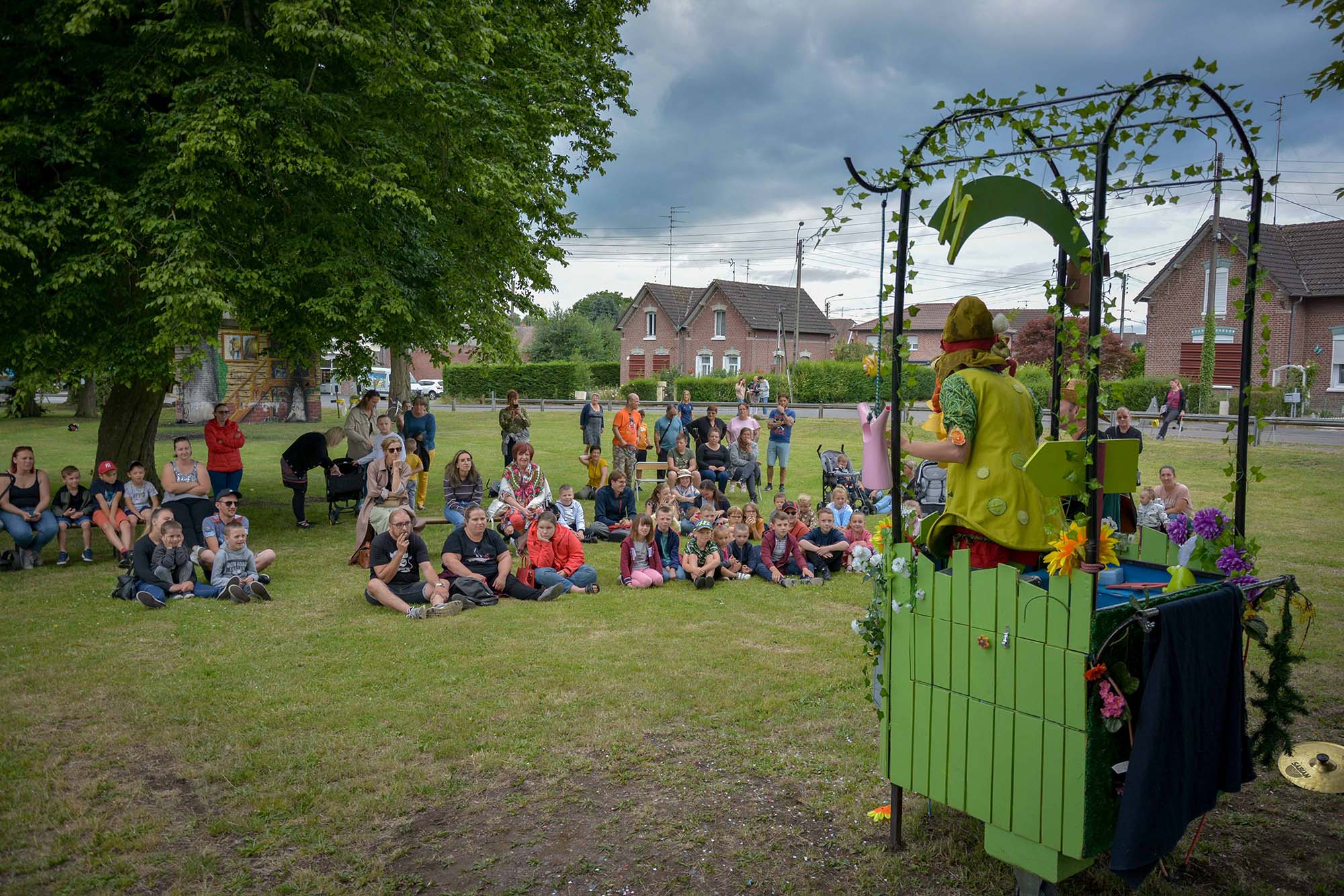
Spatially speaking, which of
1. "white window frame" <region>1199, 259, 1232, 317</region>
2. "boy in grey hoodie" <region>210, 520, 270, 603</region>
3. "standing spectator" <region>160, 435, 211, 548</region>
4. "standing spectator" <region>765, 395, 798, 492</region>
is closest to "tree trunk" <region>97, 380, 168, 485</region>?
"standing spectator" <region>160, 435, 211, 548</region>

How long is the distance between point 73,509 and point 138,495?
2.31ft

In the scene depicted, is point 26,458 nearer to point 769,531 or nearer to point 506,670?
point 506,670

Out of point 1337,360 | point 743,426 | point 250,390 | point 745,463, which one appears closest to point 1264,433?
point 1337,360

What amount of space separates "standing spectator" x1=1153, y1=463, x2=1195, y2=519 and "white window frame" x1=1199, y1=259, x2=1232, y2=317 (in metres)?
28.8

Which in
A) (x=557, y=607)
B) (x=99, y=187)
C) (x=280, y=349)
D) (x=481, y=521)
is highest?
(x=99, y=187)

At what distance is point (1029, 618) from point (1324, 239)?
132ft

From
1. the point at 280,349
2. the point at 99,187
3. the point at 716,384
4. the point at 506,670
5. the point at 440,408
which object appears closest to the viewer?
the point at 506,670

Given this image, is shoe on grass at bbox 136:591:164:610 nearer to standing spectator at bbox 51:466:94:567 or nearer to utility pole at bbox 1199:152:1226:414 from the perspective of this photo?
standing spectator at bbox 51:466:94:567

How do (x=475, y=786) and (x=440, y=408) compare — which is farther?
(x=440, y=408)

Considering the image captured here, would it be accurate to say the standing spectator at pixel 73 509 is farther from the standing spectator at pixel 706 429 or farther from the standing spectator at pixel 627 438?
the standing spectator at pixel 706 429

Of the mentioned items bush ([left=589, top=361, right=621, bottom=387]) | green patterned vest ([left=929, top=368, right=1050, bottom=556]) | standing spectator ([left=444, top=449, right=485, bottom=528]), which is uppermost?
bush ([left=589, top=361, right=621, bottom=387])

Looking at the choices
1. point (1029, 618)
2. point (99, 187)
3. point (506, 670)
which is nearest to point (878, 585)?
point (1029, 618)

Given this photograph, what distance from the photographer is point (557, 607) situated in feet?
28.9

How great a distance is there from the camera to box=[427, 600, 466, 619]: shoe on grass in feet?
Result: 27.6
